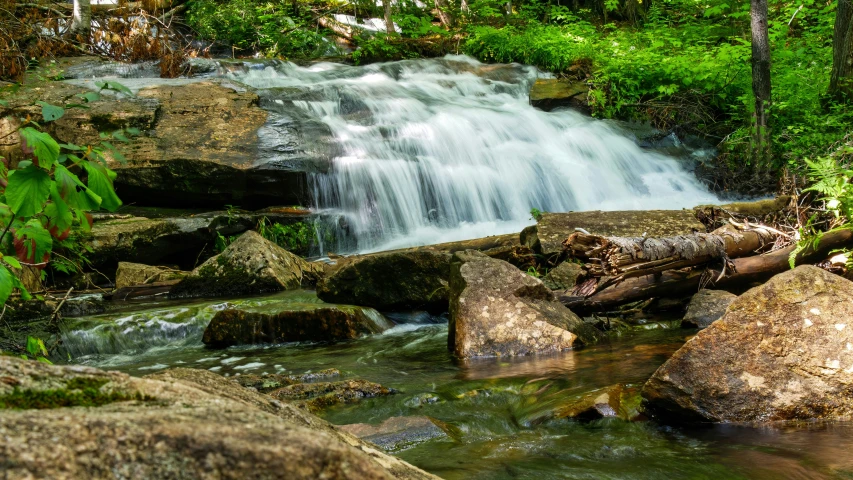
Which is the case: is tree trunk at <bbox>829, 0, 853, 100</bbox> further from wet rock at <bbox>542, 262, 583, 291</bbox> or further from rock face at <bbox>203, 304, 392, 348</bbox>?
rock face at <bbox>203, 304, 392, 348</bbox>

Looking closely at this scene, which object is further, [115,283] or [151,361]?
[115,283]

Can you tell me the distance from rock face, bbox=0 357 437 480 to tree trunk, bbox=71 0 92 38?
666 inches

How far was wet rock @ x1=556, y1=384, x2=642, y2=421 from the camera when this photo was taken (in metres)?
3.50

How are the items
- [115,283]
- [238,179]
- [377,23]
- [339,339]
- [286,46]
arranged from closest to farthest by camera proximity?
[339,339] → [115,283] → [238,179] → [286,46] → [377,23]

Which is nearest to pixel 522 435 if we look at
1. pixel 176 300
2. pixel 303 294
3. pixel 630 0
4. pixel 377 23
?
pixel 303 294

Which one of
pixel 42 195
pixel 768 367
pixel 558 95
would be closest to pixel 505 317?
pixel 768 367

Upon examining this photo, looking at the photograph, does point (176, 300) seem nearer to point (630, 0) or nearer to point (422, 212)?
point (422, 212)

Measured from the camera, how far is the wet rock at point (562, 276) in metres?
6.82

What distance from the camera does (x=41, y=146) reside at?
7.59 ft

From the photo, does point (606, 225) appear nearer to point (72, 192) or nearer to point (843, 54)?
point (72, 192)

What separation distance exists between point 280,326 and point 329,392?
228 centimetres

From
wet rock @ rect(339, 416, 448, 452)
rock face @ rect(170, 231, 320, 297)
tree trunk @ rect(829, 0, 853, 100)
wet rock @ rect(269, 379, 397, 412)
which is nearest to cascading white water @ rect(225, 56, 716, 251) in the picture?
rock face @ rect(170, 231, 320, 297)

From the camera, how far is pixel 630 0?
22.0m

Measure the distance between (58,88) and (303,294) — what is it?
6.72m
